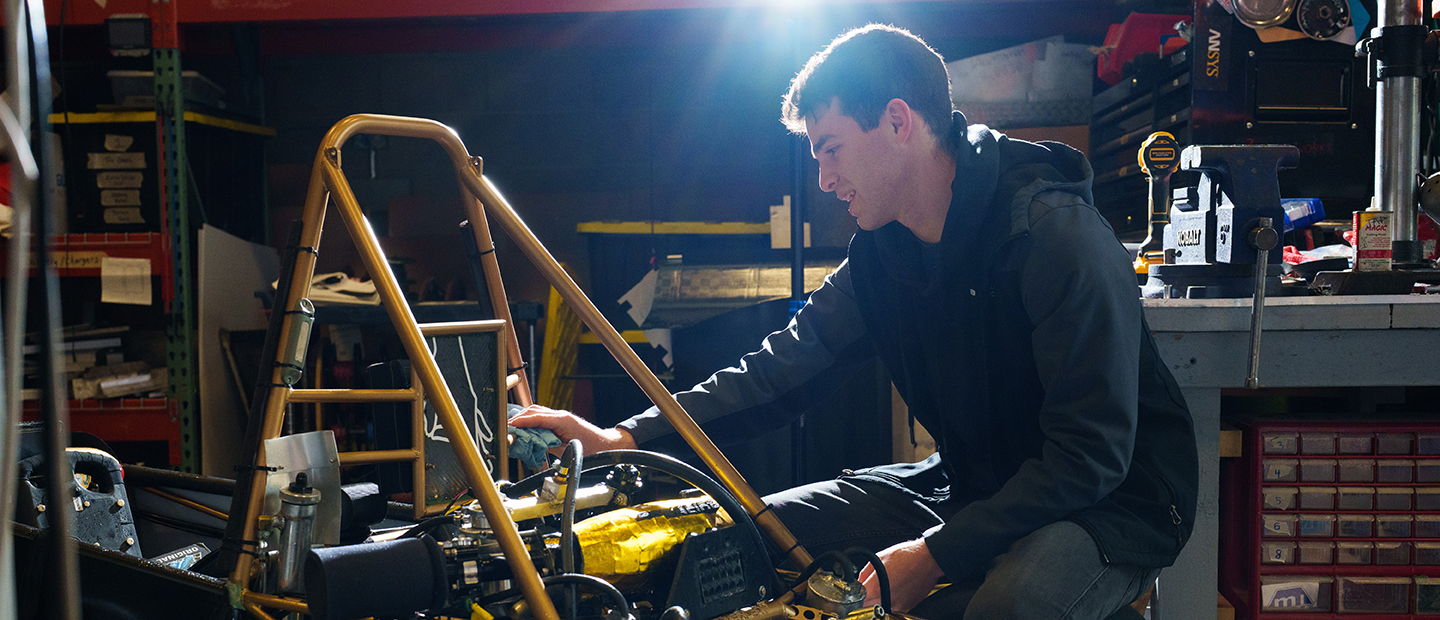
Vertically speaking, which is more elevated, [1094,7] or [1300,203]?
[1094,7]

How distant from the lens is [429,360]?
105 centimetres

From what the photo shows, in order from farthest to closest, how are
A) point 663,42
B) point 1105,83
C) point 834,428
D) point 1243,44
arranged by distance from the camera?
point 663,42 → point 1105,83 → point 834,428 → point 1243,44

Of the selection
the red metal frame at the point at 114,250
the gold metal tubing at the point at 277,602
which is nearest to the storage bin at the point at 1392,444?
the gold metal tubing at the point at 277,602

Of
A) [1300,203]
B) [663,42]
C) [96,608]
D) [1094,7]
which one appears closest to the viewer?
[96,608]

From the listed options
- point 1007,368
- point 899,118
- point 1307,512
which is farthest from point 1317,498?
point 899,118

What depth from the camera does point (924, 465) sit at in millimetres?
1527

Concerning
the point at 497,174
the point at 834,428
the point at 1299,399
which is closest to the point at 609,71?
the point at 497,174

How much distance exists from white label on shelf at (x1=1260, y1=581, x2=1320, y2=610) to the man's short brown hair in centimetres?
93

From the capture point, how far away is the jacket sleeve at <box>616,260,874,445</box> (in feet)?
5.01

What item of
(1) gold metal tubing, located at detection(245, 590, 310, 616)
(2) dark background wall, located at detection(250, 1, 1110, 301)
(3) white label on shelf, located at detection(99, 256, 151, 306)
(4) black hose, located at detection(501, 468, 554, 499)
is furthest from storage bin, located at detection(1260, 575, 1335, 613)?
(3) white label on shelf, located at detection(99, 256, 151, 306)

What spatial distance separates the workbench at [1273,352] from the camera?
130 centimetres

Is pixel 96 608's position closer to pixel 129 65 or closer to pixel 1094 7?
pixel 129 65

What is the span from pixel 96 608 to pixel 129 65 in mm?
3134

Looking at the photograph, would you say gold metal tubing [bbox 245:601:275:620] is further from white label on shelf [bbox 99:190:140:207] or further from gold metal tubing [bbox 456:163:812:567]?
white label on shelf [bbox 99:190:140:207]
